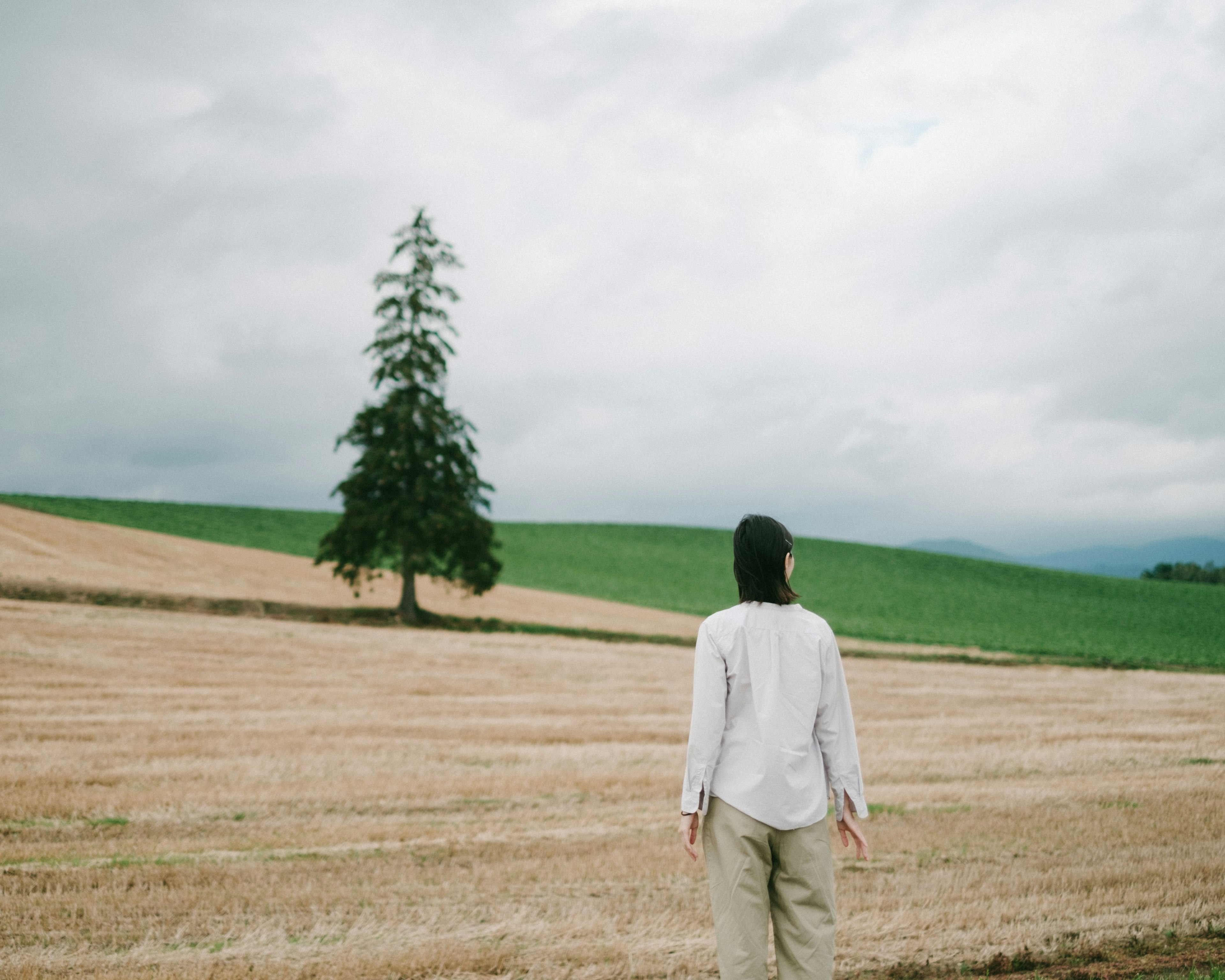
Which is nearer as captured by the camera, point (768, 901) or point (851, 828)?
point (768, 901)

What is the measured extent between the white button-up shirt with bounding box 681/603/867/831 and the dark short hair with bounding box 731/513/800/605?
0.06 metres

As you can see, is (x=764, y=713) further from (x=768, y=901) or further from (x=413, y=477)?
(x=413, y=477)

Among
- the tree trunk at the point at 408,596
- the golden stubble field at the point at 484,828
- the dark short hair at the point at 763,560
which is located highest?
the dark short hair at the point at 763,560

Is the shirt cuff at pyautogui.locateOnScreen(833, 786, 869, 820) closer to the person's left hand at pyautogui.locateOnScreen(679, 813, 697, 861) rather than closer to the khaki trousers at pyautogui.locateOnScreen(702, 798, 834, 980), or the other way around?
the khaki trousers at pyautogui.locateOnScreen(702, 798, 834, 980)

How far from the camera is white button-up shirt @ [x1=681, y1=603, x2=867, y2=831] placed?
11.6 feet

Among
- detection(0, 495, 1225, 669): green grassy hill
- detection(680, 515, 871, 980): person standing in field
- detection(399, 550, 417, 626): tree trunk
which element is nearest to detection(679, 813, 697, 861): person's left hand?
detection(680, 515, 871, 980): person standing in field

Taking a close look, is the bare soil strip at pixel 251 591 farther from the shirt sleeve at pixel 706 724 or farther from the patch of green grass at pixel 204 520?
the shirt sleeve at pixel 706 724

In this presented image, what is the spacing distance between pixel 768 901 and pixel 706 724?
2.67 ft

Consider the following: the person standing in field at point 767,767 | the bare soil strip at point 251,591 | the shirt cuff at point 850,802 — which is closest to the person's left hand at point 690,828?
the person standing in field at point 767,767

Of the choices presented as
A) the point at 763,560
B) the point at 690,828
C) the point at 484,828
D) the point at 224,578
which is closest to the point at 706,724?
the point at 690,828

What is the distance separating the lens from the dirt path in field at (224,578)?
30.4 meters

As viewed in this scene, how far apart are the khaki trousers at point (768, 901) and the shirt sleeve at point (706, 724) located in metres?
0.15

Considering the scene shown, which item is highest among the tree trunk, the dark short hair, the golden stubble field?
the dark short hair

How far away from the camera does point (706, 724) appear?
360cm
